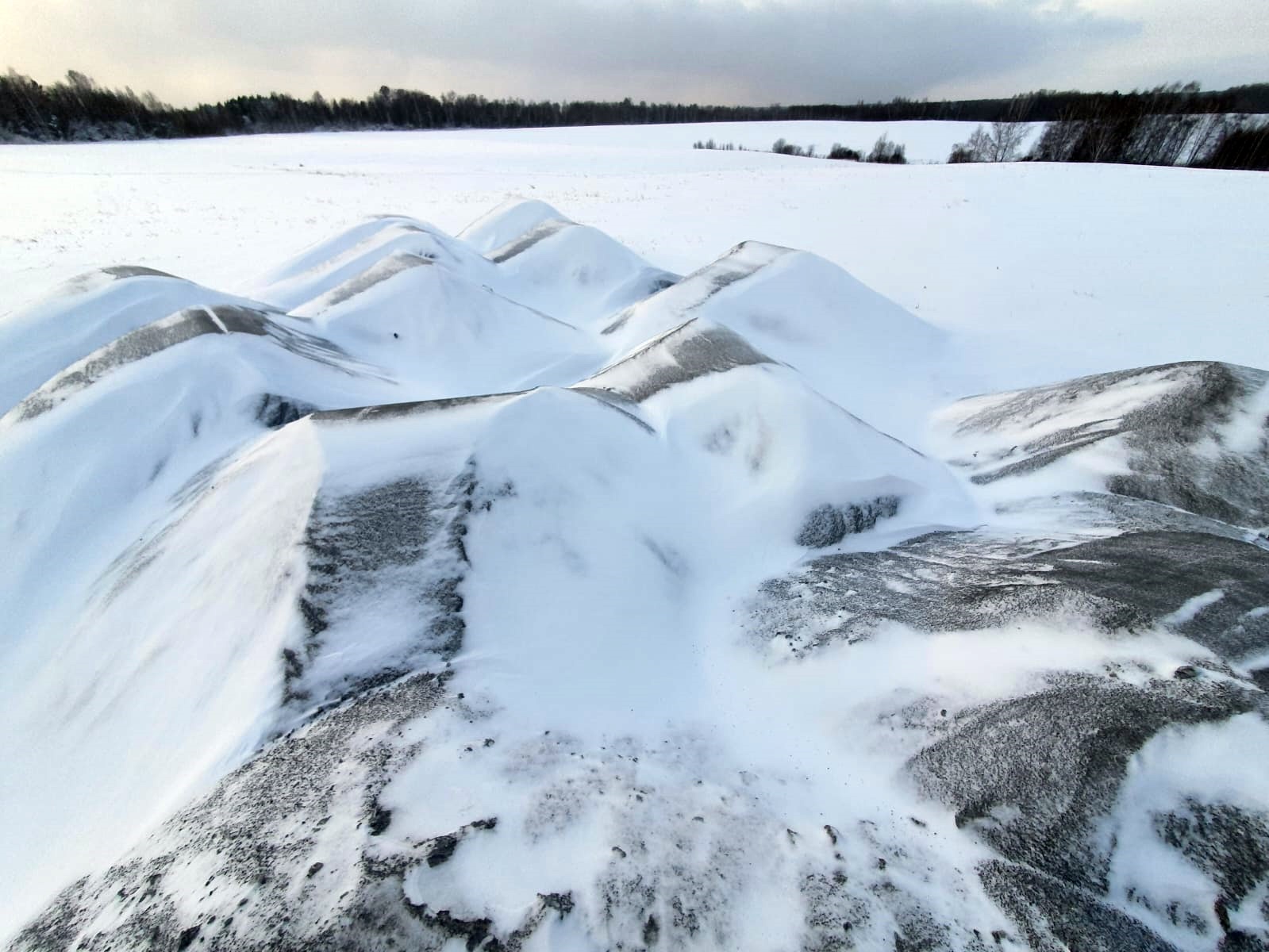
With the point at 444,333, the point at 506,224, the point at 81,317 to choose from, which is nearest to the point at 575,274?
the point at 506,224

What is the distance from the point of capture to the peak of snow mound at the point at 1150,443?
20.2ft

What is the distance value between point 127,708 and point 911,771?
5671mm

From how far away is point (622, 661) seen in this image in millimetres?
4684

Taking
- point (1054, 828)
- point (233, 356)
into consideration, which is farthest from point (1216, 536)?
point (233, 356)

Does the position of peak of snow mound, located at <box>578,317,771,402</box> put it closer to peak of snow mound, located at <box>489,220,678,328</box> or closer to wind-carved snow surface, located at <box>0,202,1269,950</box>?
wind-carved snow surface, located at <box>0,202,1269,950</box>

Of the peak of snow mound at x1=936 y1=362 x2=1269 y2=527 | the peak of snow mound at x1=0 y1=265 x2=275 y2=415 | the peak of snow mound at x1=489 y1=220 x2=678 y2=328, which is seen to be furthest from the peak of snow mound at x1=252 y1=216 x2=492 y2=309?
the peak of snow mound at x1=936 y1=362 x2=1269 y2=527

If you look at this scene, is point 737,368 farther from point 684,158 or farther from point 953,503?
point 684,158

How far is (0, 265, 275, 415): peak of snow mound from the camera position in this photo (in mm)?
8055

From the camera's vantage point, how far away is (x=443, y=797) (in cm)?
336

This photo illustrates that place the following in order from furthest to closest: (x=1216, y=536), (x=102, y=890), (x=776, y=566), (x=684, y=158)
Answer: (x=684, y=158)
(x=776, y=566)
(x=1216, y=536)
(x=102, y=890)

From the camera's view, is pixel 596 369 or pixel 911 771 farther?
pixel 596 369

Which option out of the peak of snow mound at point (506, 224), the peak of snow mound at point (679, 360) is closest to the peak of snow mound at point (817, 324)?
the peak of snow mound at point (679, 360)

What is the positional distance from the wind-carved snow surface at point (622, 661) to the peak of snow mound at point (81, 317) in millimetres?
72

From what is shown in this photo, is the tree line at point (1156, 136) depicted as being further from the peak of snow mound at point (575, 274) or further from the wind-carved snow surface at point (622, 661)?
the wind-carved snow surface at point (622, 661)
